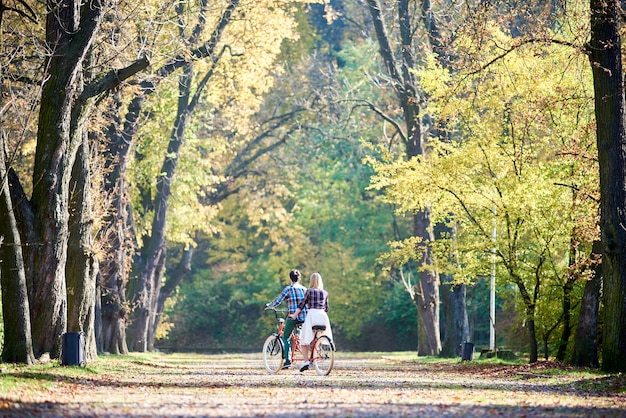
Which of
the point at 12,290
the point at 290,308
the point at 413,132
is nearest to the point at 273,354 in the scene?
the point at 290,308

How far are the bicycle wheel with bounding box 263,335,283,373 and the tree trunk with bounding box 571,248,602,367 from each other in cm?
588

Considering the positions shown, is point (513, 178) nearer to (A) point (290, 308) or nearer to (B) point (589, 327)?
(B) point (589, 327)

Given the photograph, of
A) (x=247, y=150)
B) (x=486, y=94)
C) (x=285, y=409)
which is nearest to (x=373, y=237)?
(x=247, y=150)

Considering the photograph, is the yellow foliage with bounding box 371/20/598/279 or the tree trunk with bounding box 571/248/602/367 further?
the yellow foliage with bounding box 371/20/598/279

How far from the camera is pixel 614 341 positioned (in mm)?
18156

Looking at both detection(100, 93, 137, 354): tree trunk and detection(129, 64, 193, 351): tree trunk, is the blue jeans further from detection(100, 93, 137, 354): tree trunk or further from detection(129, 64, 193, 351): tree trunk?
detection(129, 64, 193, 351): tree trunk

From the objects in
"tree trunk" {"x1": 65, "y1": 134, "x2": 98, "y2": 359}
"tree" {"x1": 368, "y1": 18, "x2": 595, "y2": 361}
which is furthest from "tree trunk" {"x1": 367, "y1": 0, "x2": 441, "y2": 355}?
"tree trunk" {"x1": 65, "y1": 134, "x2": 98, "y2": 359}

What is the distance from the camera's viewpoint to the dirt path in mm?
11617

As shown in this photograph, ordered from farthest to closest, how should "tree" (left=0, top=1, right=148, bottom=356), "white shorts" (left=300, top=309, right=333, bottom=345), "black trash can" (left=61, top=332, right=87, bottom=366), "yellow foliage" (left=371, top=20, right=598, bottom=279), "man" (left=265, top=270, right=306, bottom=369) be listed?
"yellow foliage" (left=371, top=20, right=598, bottom=279)
"man" (left=265, top=270, right=306, bottom=369)
"white shorts" (left=300, top=309, right=333, bottom=345)
"tree" (left=0, top=1, right=148, bottom=356)
"black trash can" (left=61, top=332, right=87, bottom=366)

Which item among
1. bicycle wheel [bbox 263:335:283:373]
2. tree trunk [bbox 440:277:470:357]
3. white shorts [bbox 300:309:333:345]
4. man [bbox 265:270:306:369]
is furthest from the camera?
tree trunk [bbox 440:277:470:357]

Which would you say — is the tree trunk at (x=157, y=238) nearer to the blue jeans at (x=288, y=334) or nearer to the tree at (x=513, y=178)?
the tree at (x=513, y=178)

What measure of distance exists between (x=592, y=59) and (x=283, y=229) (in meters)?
39.2

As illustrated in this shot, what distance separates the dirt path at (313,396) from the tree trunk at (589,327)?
3.78ft

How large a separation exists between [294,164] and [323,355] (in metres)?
33.1
